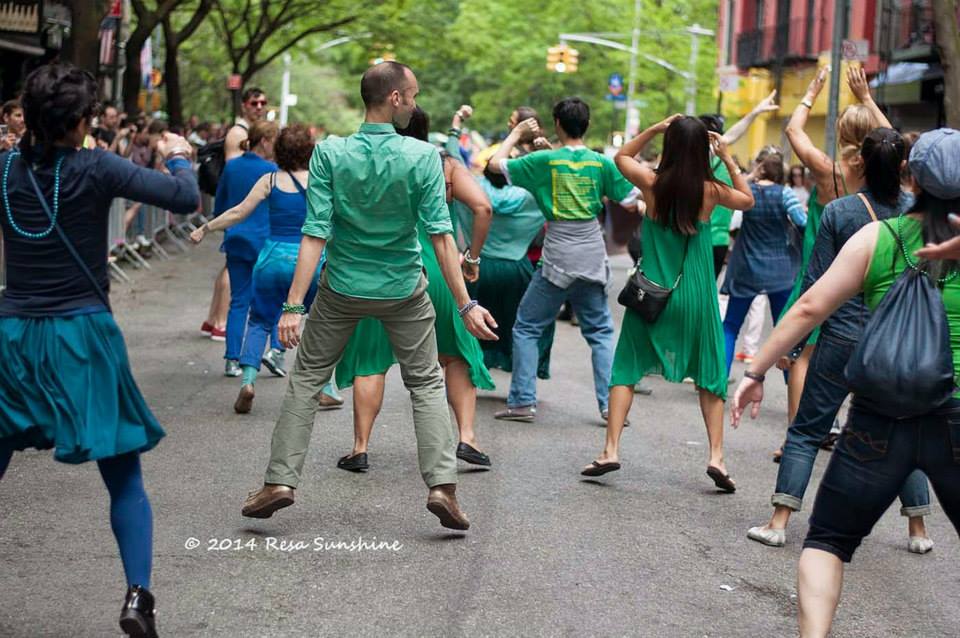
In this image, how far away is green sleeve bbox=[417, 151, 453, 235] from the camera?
20.4ft

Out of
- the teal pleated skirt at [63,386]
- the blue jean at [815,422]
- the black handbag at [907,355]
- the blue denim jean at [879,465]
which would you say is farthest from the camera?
the blue jean at [815,422]

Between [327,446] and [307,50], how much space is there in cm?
3681

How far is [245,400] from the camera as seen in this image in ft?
31.0

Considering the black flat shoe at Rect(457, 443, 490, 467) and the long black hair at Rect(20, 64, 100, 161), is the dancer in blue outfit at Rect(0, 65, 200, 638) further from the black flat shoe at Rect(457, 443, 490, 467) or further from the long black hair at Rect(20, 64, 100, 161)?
the black flat shoe at Rect(457, 443, 490, 467)

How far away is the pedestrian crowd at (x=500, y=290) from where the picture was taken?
170 inches

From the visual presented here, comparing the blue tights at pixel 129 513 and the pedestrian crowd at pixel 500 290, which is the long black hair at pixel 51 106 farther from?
the blue tights at pixel 129 513

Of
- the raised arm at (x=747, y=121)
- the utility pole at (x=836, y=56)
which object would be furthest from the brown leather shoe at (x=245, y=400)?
the utility pole at (x=836, y=56)

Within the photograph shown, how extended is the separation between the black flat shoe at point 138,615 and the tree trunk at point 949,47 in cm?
1213

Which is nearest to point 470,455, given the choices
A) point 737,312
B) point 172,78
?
point 737,312

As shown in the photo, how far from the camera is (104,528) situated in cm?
643

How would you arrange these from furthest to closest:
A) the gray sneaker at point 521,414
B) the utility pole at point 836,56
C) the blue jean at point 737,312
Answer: the utility pole at point 836,56
the blue jean at point 737,312
the gray sneaker at point 521,414

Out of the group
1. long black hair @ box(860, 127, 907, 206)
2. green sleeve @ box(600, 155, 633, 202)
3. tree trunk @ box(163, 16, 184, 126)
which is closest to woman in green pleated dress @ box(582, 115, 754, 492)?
green sleeve @ box(600, 155, 633, 202)

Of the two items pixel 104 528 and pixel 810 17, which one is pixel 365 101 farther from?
pixel 810 17

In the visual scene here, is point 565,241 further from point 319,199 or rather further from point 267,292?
point 319,199
